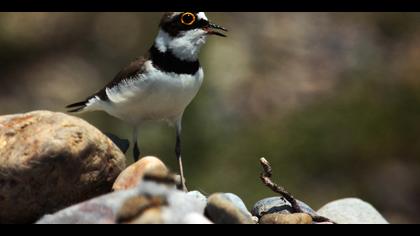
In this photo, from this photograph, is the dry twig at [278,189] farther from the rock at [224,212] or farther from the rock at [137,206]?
the rock at [137,206]

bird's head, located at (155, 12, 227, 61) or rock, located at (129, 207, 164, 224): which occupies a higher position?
bird's head, located at (155, 12, 227, 61)

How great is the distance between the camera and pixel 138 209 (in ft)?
16.1

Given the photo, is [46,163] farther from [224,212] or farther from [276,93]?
[276,93]

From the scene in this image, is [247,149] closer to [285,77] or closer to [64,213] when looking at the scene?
[285,77]

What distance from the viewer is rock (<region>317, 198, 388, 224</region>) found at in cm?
614

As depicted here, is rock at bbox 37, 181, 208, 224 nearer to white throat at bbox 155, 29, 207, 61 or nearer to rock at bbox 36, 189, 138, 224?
rock at bbox 36, 189, 138, 224

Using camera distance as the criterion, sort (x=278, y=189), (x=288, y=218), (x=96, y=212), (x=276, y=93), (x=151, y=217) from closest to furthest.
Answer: (x=151, y=217) → (x=96, y=212) → (x=288, y=218) → (x=278, y=189) → (x=276, y=93)

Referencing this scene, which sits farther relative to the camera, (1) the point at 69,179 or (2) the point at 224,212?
(1) the point at 69,179

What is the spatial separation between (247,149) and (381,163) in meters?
1.77

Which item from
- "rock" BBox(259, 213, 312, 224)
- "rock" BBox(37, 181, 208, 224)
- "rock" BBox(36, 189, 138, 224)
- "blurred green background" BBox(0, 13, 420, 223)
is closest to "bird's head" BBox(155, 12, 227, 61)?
"rock" BBox(259, 213, 312, 224)

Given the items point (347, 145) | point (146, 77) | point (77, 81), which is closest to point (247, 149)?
point (347, 145)

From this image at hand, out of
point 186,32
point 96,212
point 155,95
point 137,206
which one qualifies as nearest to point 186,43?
point 186,32

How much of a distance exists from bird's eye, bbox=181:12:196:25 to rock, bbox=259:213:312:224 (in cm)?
146

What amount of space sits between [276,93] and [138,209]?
851 centimetres
